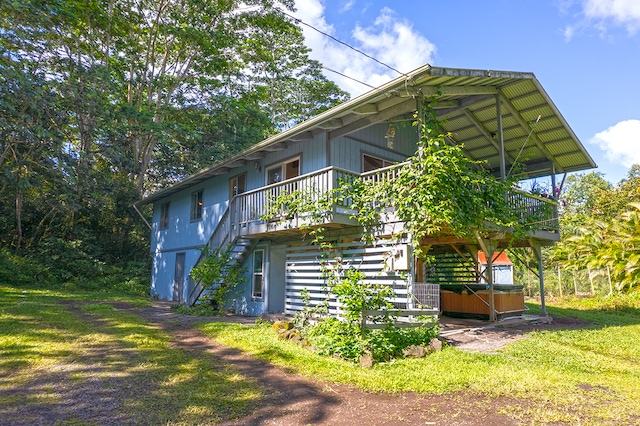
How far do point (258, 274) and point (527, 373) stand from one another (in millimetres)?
8773

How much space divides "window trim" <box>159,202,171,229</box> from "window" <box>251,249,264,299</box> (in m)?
7.61

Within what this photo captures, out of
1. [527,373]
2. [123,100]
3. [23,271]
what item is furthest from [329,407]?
[123,100]

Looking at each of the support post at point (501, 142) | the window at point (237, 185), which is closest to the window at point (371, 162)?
the support post at point (501, 142)

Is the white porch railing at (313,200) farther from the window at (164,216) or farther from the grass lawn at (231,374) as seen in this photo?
the window at (164,216)

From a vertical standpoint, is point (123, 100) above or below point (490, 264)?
above

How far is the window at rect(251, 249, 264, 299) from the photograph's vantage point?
12.8m

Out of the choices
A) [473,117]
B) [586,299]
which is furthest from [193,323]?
[586,299]

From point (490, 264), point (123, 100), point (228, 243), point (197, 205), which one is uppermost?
point (123, 100)

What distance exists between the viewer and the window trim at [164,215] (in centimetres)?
1900

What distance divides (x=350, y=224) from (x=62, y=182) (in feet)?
41.2

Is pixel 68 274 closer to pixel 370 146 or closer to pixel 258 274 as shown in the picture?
pixel 258 274

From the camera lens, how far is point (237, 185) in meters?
14.6

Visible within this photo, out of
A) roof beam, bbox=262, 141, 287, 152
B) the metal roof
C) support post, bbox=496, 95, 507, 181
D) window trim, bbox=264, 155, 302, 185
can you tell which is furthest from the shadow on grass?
support post, bbox=496, 95, 507, 181

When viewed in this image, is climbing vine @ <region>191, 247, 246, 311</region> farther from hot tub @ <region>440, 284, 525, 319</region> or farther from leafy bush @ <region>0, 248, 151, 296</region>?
leafy bush @ <region>0, 248, 151, 296</region>
